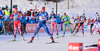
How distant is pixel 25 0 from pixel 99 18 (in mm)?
38655

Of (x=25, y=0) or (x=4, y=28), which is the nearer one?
(x=4, y=28)

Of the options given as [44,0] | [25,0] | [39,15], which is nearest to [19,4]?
[25,0]

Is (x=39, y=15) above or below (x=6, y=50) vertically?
above

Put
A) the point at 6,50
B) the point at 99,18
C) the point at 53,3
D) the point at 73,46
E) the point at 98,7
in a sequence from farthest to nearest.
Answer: the point at 53,3 → the point at 98,7 → the point at 99,18 → the point at 6,50 → the point at 73,46

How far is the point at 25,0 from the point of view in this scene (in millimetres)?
56969

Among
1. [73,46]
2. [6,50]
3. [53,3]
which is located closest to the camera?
[73,46]

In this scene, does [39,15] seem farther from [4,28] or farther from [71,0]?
[71,0]

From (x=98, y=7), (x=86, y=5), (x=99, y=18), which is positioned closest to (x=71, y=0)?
(x=86, y=5)

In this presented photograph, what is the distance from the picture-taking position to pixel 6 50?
30.8 feet

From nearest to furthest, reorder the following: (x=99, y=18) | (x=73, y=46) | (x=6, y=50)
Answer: (x=73, y=46)
(x=6, y=50)
(x=99, y=18)

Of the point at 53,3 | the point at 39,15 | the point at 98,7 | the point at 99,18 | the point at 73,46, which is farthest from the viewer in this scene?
the point at 53,3

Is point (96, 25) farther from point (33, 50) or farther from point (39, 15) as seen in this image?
point (33, 50)

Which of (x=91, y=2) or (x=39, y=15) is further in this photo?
Answer: (x=91, y=2)

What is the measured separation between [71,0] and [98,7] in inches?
328
